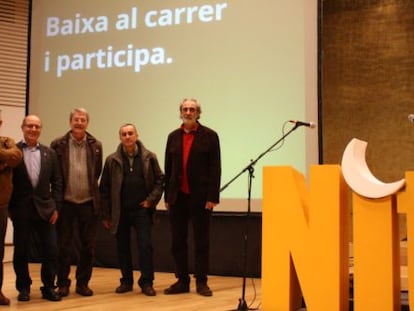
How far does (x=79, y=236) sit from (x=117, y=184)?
1.65 ft

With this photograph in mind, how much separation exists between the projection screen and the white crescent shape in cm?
240

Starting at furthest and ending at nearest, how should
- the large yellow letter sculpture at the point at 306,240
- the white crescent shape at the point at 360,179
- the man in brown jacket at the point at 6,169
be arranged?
the man in brown jacket at the point at 6,169 → the large yellow letter sculpture at the point at 306,240 → the white crescent shape at the point at 360,179

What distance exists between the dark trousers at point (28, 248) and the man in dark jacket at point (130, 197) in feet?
1.76

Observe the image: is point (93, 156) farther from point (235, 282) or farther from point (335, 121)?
point (335, 121)

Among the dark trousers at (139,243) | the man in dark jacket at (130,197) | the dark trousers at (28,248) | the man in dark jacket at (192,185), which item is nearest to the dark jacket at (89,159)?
the man in dark jacket at (130,197)

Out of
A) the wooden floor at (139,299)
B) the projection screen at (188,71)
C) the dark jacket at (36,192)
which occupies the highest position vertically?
the projection screen at (188,71)

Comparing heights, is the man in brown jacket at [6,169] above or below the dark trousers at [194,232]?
above

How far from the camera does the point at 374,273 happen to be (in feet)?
11.1

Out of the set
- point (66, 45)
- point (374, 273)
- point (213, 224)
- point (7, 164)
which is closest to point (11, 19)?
point (66, 45)

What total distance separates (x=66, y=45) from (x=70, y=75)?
35 centimetres

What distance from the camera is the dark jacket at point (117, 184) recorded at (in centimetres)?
495

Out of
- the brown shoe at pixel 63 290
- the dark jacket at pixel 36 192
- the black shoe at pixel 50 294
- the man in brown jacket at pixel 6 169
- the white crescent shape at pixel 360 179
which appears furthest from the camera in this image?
the brown shoe at pixel 63 290

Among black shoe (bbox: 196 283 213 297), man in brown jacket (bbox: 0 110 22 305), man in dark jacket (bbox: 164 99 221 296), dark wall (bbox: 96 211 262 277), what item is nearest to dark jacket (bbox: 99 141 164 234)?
man in dark jacket (bbox: 164 99 221 296)

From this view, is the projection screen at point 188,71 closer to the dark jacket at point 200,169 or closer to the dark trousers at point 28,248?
the dark jacket at point 200,169
